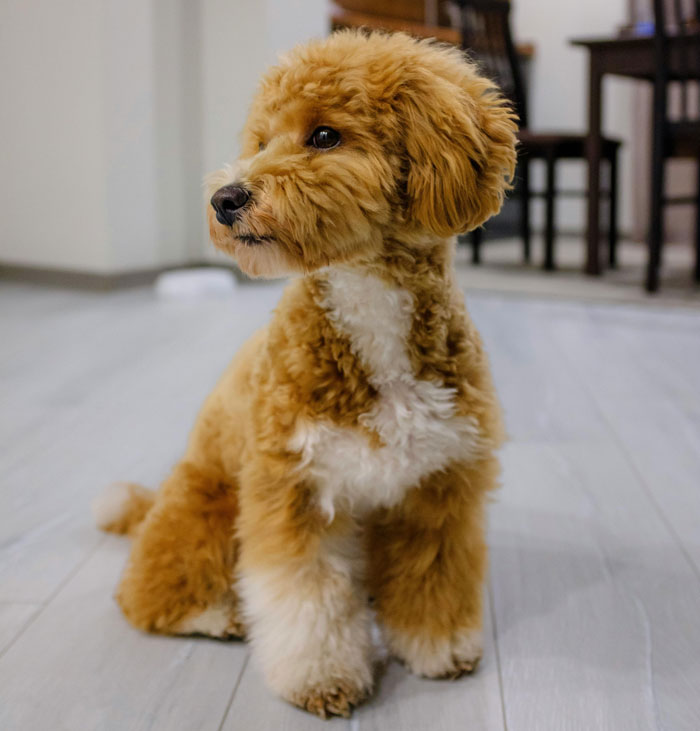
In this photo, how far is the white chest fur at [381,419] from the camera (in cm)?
87

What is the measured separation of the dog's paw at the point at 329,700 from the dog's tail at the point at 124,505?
41 centimetres

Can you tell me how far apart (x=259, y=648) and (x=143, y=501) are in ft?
1.17

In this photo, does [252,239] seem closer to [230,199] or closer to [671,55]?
[230,199]

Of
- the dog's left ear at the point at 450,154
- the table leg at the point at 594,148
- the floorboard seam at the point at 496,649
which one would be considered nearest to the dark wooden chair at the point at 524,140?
the table leg at the point at 594,148

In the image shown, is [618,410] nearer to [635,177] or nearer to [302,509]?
[302,509]

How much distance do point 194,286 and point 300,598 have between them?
2.51 meters

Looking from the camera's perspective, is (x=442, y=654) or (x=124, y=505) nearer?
(x=442, y=654)

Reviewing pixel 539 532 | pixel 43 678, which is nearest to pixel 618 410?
pixel 539 532

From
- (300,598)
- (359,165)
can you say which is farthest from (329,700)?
(359,165)

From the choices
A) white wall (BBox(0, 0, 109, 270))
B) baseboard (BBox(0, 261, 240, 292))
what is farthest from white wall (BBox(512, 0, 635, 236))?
white wall (BBox(0, 0, 109, 270))

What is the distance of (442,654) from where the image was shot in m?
0.95

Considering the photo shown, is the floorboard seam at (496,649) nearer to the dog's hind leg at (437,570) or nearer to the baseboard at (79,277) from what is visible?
the dog's hind leg at (437,570)

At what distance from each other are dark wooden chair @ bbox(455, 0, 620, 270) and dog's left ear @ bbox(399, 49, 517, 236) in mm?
2882

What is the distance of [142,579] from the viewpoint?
101 centimetres
